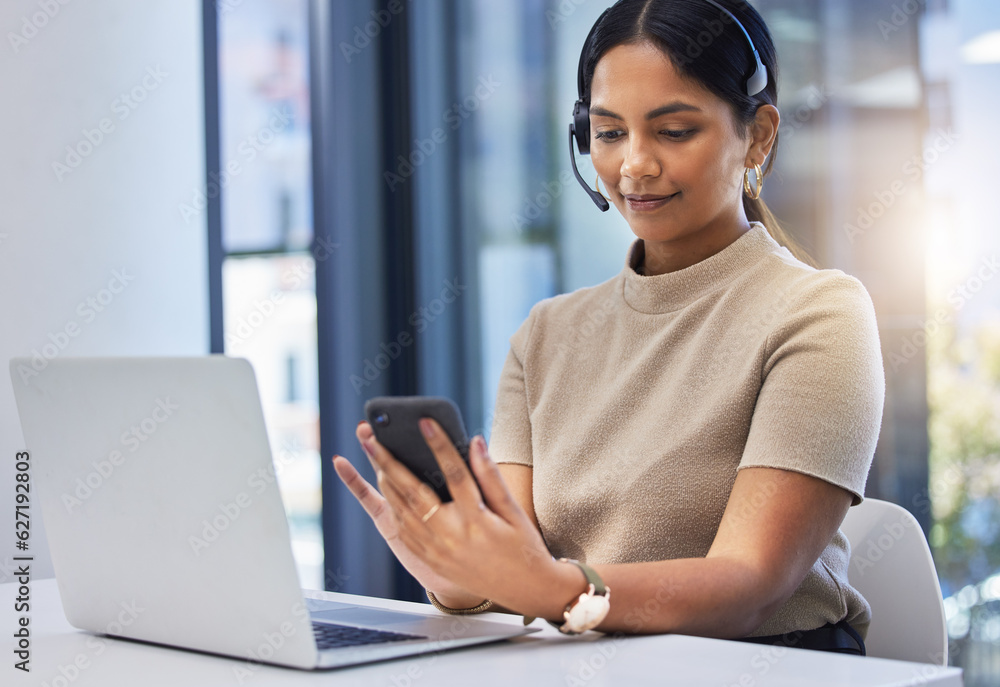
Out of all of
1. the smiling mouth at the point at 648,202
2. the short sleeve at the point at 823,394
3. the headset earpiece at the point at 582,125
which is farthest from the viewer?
the headset earpiece at the point at 582,125

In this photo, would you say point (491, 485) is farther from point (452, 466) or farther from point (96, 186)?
point (96, 186)

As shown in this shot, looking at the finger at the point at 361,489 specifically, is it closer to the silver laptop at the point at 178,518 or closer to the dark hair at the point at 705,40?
the silver laptop at the point at 178,518

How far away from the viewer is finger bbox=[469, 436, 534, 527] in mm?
776

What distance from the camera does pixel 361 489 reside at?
1.04m

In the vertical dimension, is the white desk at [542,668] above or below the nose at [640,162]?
below

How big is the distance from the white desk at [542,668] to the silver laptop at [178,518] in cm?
2

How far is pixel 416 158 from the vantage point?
2945 millimetres

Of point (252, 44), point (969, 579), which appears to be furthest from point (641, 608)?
point (252, 44)

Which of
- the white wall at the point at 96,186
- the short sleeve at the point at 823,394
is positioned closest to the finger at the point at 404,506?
the short sleeve at the point at 823,394

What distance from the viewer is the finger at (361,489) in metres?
1.00

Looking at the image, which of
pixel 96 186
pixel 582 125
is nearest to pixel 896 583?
pixel 582 125

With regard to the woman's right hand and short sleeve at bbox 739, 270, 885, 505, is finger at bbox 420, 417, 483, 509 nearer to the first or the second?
the woman's right hand

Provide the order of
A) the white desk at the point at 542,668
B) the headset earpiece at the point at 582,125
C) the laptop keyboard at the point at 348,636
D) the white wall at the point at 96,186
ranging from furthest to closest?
the white wall at the point at 96,186 → the headset earpiece at the point at 582,125 → the laptop keyboard at the point at 348,636 → the white desk at the point at 542,668

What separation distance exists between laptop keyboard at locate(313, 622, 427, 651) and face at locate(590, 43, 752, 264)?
63cm
